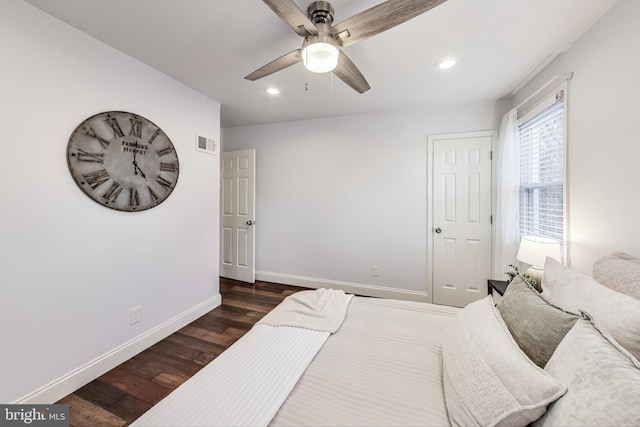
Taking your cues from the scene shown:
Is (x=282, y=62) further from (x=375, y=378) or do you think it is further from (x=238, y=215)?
(x=238, y=215)

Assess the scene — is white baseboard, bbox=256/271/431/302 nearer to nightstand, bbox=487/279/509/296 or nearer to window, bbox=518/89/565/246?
nightstand, bbox=487/279/509/296

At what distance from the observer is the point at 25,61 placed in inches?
57.4

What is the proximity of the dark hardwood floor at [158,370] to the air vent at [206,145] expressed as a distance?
186cm

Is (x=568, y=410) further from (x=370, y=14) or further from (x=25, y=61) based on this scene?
(x=25, y=61)

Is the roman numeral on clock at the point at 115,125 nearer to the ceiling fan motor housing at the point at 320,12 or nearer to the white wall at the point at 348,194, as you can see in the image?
the ceiling fan motor housing at the point at 320,12

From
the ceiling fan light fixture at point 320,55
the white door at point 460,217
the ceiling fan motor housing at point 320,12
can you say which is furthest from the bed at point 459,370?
the ceiling fan motor housing at point 320,12

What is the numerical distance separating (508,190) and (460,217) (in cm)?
57

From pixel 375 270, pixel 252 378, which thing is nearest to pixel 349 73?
pixel 252 378

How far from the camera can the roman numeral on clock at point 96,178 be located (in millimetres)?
1739

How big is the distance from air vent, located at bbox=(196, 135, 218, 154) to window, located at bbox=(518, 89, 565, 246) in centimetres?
327

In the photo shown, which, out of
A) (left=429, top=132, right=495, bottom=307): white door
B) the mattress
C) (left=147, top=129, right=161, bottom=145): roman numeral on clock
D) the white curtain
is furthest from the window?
(left=147, top=129, right=161, bottom=145): roman numeral on clock

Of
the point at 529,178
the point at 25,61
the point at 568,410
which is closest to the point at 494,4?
the point at 529,178

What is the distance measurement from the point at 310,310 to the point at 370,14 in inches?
67.3

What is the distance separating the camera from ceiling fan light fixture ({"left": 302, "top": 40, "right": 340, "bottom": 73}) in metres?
1.31
